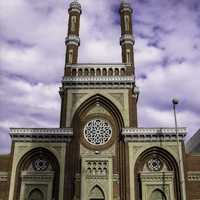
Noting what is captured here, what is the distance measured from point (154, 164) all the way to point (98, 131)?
8.13 m

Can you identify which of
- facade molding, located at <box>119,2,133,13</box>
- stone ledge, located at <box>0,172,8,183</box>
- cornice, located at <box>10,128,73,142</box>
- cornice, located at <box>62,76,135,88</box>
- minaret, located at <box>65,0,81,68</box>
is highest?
facade molding, located at <box>119,2,133,13</box>

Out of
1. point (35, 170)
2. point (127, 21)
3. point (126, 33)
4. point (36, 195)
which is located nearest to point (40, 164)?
point (35, 170)

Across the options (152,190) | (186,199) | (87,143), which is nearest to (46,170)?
(87,143)

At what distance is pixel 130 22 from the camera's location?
50.6m

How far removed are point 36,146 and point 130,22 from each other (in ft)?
78.4

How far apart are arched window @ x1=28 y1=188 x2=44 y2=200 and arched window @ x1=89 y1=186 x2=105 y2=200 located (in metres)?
5.96

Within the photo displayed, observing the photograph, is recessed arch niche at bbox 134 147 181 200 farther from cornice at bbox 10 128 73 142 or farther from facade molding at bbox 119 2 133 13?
facade molding at bbox 119 2 133 13

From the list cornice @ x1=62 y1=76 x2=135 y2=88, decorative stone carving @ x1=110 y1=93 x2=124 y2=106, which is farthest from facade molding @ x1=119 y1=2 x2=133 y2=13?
decorative stone carving @ x1=110 y1=93 x2=124 y2=106

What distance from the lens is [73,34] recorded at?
49.2m

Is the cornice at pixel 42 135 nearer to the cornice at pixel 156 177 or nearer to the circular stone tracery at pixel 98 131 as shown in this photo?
the circular stone tracery at pixel 98 131

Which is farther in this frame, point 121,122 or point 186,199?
point 121,122

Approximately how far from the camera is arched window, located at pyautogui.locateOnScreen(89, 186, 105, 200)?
122ft

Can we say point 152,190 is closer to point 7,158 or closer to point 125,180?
point 125,180

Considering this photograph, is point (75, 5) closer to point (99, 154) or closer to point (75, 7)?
point (75, 7)
